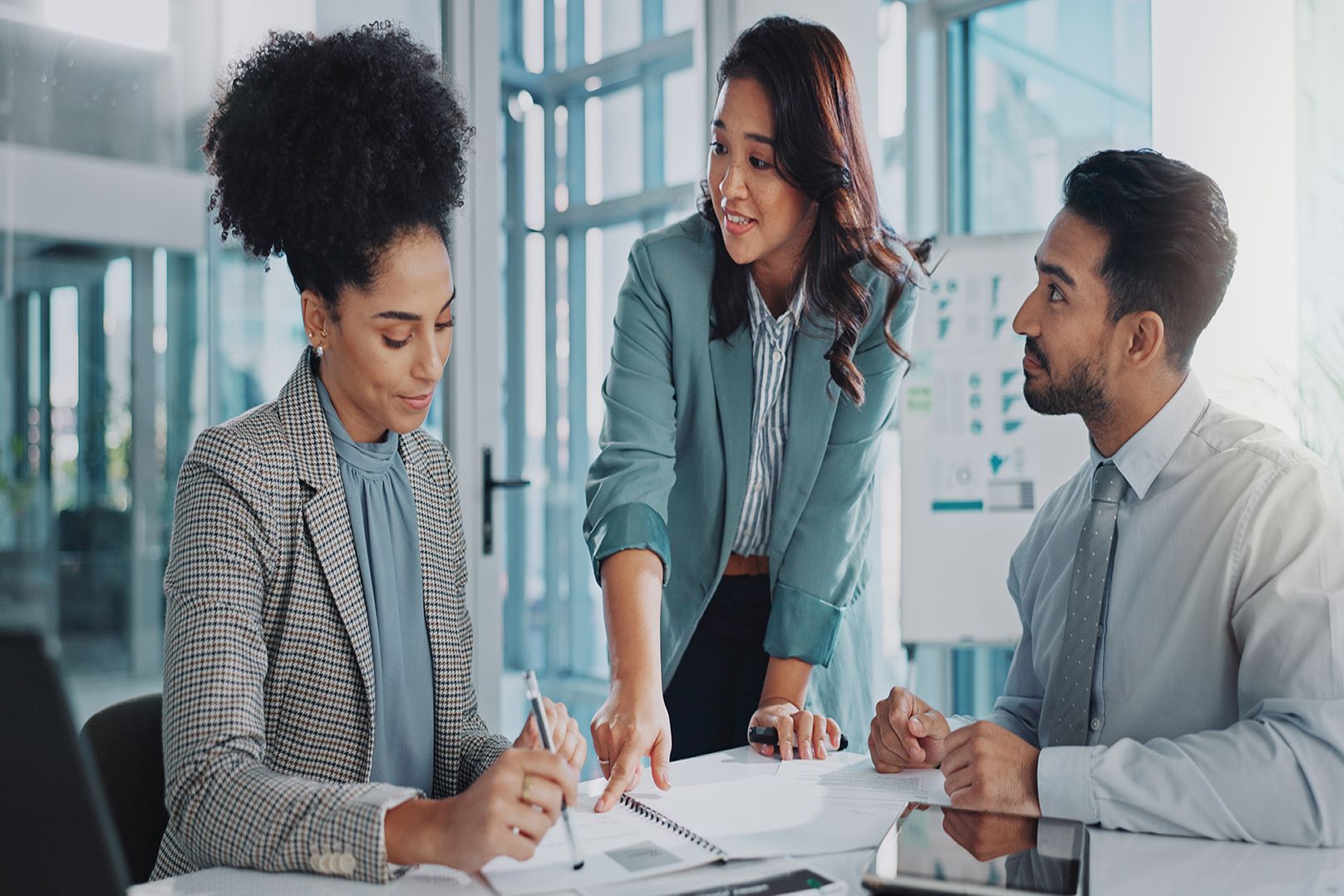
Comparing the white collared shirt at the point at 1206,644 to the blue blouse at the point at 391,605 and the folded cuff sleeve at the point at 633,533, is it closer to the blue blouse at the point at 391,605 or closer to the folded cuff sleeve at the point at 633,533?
the folded cuff sleeve at the point at 633,533

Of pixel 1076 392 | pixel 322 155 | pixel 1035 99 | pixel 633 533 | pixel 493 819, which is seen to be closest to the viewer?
pixel 493 819

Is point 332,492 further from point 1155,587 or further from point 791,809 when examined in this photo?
point 1155,587

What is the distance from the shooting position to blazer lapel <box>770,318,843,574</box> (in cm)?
177

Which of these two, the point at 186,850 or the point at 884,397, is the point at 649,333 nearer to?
the point at 884,397

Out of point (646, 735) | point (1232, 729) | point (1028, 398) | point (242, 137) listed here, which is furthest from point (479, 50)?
point (1232, 729)

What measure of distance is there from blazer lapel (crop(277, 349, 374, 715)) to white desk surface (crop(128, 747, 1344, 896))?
310 mm

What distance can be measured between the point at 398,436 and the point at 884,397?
78 cm

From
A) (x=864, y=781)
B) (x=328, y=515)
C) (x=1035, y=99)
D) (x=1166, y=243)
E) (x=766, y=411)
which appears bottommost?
(x=864, y=781)

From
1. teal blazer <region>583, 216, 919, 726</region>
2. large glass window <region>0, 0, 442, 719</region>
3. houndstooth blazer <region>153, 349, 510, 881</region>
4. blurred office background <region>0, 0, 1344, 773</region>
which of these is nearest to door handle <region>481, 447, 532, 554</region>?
blurred office background <region>0, 0, 1344, 773</region>

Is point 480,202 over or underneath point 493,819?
over

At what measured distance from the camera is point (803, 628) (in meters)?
1.70

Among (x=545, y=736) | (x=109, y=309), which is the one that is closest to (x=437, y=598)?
(x=545, y=736)

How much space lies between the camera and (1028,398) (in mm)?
1583

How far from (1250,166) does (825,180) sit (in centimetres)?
199
